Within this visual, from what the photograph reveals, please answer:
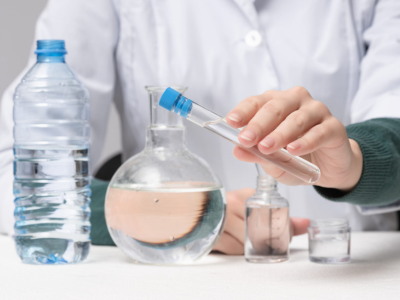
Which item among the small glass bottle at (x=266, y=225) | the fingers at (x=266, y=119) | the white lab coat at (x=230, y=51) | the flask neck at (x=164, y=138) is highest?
the white lab coat at (x=230, y=51)

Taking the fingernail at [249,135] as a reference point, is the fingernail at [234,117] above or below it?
above

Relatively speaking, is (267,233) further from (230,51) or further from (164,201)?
(230,51)

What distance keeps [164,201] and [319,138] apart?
206mm

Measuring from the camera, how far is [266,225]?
687 mm

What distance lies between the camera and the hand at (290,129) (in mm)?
511

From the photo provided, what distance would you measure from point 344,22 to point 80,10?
0.61 metres

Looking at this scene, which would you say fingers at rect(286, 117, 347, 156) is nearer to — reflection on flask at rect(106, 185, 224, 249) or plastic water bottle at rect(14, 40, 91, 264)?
reflection on flask at rect(106, 185, 224, 249)

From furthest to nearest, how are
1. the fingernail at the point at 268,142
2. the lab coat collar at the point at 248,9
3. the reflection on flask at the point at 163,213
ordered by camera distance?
the lab coat collar at the point at 248,9 < the reflection on flask at the point at 163,213 < the fingernail at the point at 268,142

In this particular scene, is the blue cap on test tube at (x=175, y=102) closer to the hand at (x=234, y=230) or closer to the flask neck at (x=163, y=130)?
the flask neck at (x=163, y=130)

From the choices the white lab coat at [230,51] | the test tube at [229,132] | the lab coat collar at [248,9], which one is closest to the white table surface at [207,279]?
the test tube at [229,132]

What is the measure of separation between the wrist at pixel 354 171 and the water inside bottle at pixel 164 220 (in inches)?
7.2

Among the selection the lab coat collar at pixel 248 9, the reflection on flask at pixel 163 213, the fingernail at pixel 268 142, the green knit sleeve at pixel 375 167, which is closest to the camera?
the fingernail at pixel 268 142

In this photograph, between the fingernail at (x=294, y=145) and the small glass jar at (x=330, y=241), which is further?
the small glass jar at (x=330, y=241)

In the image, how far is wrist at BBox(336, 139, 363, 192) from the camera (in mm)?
687
